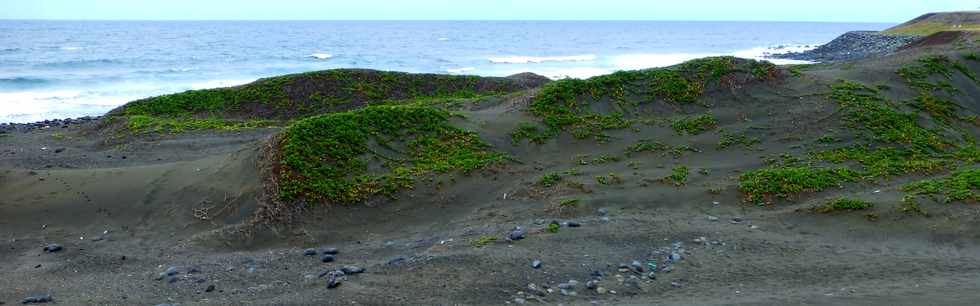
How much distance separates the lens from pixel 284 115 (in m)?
17.5

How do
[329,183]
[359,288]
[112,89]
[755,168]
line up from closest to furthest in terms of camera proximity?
[359,288] → [329,183] → [755,168] → [112,89]

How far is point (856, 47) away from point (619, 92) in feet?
150

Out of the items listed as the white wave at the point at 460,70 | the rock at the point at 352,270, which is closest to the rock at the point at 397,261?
the rock at the point at 352,270

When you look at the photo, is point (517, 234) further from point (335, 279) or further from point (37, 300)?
point (37, 300)

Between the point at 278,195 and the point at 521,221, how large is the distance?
297cm

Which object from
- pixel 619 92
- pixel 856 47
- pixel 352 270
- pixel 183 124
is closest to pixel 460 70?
pixel 856 47

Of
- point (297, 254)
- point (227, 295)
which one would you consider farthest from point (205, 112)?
point (227, 295)

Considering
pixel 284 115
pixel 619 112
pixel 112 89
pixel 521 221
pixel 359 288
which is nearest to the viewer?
pixel 359 288

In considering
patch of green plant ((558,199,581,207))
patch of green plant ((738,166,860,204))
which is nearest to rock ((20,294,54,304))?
patch of green plant ((558,199,581,207))

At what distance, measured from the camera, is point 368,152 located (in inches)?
412

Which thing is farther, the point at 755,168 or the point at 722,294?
the point at 755,168

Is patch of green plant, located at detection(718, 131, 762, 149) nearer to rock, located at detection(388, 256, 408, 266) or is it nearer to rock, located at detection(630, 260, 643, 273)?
rock, located at detection(630, 260, 643, 273)

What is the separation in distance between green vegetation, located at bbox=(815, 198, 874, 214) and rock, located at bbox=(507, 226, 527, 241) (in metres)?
3.47

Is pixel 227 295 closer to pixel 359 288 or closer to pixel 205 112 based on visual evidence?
pixel 359 288
